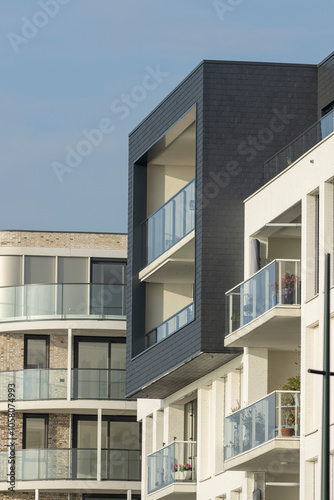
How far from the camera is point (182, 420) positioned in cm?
4806

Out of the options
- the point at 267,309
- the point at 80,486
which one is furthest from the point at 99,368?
the point at 267,309

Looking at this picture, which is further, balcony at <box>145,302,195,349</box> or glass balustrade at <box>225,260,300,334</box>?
balcony at <box>145,302,195,349</box>

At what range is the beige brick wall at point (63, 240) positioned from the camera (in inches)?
2442

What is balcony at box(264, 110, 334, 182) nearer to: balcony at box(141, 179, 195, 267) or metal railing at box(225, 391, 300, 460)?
balcony at box(141, 179, 195, 267)

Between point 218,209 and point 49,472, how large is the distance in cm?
2185

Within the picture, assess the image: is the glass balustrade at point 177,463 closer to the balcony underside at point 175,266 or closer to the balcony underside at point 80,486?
the balcony underside at point 175,266

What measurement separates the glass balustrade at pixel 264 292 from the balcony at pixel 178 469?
754 cm

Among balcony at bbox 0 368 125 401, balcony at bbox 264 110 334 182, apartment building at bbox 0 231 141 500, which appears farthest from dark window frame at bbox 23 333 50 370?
balcony at bbox 264 110 334 182

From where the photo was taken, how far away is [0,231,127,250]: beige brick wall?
204 feet

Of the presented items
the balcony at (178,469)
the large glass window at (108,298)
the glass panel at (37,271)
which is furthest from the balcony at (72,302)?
the balcony at (178,469)

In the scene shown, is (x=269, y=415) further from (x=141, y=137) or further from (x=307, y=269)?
(x=141, y=137)

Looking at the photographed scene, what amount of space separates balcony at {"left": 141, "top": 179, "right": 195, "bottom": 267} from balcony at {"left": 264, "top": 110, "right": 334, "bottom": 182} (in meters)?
2.61

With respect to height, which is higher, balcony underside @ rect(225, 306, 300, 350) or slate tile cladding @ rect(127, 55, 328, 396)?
slate tile cladding @ rect(127, 55, 328, 396)

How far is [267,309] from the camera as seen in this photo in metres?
36.6
